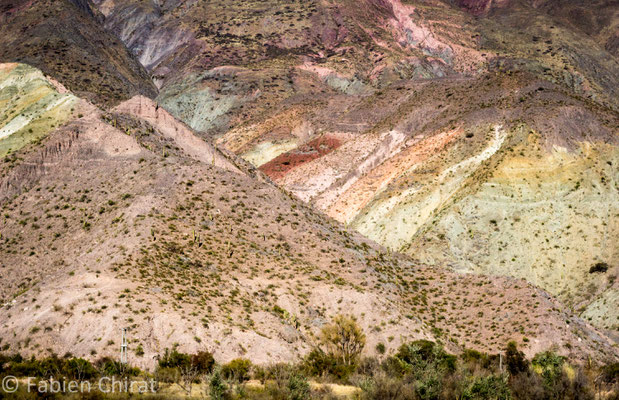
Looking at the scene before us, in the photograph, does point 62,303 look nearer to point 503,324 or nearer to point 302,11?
point 503,324

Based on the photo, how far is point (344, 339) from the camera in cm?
3956

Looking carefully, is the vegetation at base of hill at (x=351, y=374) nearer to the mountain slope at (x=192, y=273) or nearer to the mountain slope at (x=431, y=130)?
the mountain slope at (x=192, y=273)

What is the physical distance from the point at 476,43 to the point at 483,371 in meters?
162

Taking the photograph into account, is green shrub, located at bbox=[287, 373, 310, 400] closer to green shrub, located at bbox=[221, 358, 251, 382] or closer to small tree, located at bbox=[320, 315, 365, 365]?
green shrub, located at bbox=[221, 358, 251, 382]

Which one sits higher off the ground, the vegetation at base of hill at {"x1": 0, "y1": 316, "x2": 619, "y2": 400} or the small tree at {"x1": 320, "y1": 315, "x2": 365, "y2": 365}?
the vegetation at base of hill at {"x1": 0, "y1": 316, "x2": 619, "y2": 400}

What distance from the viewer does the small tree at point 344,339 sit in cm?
3912

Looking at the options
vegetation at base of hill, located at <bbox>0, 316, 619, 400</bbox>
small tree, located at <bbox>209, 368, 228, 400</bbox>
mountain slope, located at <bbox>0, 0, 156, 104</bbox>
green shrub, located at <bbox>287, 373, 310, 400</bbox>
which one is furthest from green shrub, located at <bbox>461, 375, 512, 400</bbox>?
mountain slope, located at <bbox>0, 0, 156, 104</bbox>

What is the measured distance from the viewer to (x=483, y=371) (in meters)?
34.2

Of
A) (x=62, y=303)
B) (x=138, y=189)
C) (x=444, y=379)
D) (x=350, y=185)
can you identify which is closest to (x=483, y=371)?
(x=444, y=379)

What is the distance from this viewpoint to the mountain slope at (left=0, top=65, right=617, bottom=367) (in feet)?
117

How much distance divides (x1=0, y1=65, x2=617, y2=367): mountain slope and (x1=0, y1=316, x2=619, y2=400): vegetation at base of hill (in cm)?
173

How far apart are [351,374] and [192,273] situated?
41.4 feet

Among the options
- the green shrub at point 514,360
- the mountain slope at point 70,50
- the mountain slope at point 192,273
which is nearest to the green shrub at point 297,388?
the mountain slope at point 192,273

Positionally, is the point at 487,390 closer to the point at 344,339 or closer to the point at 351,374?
the point at 351,374
